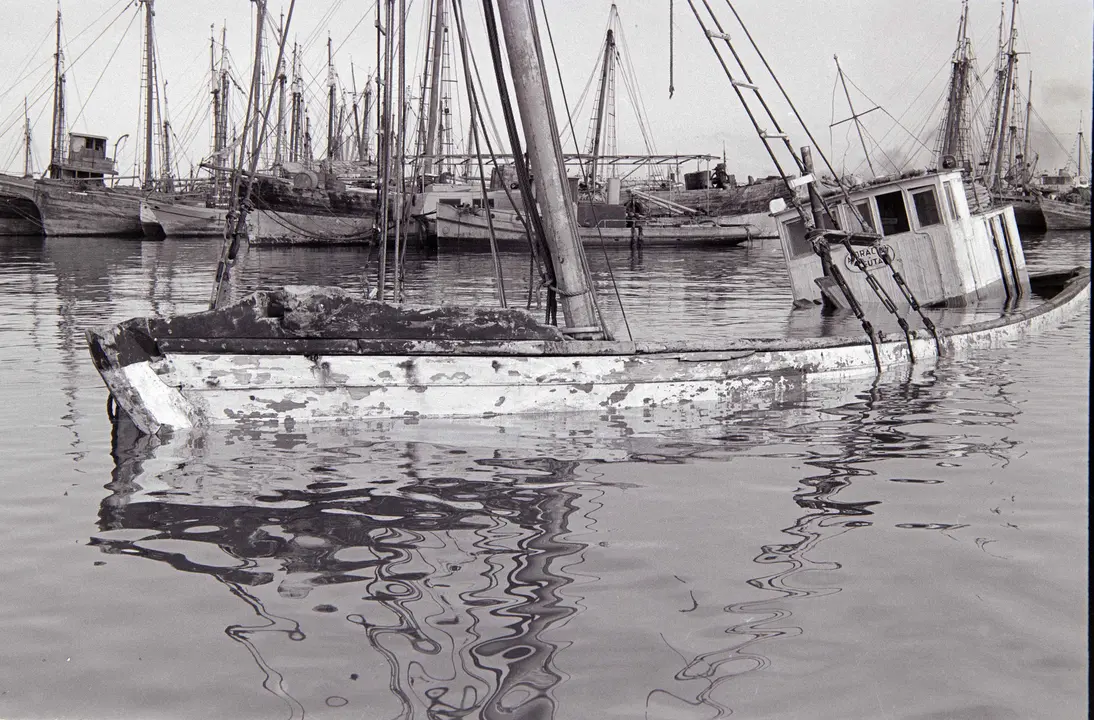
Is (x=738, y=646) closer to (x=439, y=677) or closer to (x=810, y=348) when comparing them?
(x=439, y=677)

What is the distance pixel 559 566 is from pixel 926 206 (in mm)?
13055

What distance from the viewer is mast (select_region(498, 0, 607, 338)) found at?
6.69 m

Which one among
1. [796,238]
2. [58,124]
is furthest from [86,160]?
[796,238]

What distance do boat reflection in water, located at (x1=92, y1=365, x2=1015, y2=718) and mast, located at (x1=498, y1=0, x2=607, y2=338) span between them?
89 cm

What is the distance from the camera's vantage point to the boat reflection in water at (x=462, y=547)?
3.02 m

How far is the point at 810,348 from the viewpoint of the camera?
7.98 m

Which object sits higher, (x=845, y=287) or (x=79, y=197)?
(x=79, y=197)

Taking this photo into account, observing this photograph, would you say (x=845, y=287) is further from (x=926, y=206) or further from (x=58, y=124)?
(x=58, y=124)

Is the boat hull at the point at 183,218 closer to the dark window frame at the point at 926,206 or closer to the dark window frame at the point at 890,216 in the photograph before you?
the dark window frame at the point at 890,216

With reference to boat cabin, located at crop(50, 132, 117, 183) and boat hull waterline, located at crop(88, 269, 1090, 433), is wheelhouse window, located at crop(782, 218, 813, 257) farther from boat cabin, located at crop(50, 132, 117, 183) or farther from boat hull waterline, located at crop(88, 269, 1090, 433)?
boat cabin, located at crop(50, 132, 117, 183)

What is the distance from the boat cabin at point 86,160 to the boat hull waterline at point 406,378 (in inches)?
1962

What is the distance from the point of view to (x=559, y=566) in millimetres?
3949

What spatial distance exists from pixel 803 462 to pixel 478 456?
1952 millimetres

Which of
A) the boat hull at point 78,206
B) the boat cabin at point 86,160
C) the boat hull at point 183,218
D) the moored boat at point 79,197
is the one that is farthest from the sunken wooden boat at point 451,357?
the boat cabin at point 86,160
